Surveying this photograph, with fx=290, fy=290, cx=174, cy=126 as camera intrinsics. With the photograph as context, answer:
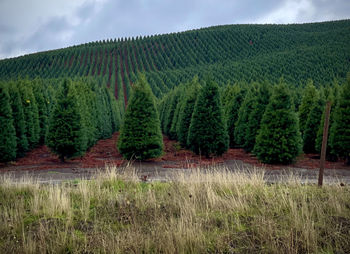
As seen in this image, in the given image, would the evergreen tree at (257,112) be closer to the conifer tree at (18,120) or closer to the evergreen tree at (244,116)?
the evergreen tree at (244,116)

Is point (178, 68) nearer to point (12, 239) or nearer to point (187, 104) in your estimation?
point (187, 104)

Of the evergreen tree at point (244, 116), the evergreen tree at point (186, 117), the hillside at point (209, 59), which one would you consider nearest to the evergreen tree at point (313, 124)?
the evergreen tree at point (244, 116)

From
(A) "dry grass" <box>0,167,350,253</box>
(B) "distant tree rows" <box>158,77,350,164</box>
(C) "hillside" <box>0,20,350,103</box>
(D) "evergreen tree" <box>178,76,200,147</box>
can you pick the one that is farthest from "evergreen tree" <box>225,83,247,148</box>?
(C) "hillside" <box>0,20,350,103</box>

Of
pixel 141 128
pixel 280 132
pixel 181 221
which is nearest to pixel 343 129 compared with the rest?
pixel 280 132

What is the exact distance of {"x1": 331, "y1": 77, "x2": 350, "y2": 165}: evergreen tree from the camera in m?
17.6

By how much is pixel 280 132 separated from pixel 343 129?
430 cm

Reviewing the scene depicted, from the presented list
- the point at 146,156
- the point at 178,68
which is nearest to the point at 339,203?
the point at 146,156

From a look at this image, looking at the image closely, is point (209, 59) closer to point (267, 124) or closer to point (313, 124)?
point (313, 124)

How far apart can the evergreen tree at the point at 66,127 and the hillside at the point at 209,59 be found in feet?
151

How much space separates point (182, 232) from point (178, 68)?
8868 centimetres

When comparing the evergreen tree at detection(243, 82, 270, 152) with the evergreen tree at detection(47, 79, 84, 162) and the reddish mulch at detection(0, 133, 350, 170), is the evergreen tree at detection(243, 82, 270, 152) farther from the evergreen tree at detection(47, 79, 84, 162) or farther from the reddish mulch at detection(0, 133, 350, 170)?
the evergreen tree at detection(47, 79, 84, 162)

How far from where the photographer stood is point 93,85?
33.8 m

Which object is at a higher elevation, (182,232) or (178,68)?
(178,68)

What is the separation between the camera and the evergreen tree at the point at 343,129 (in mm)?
17609
